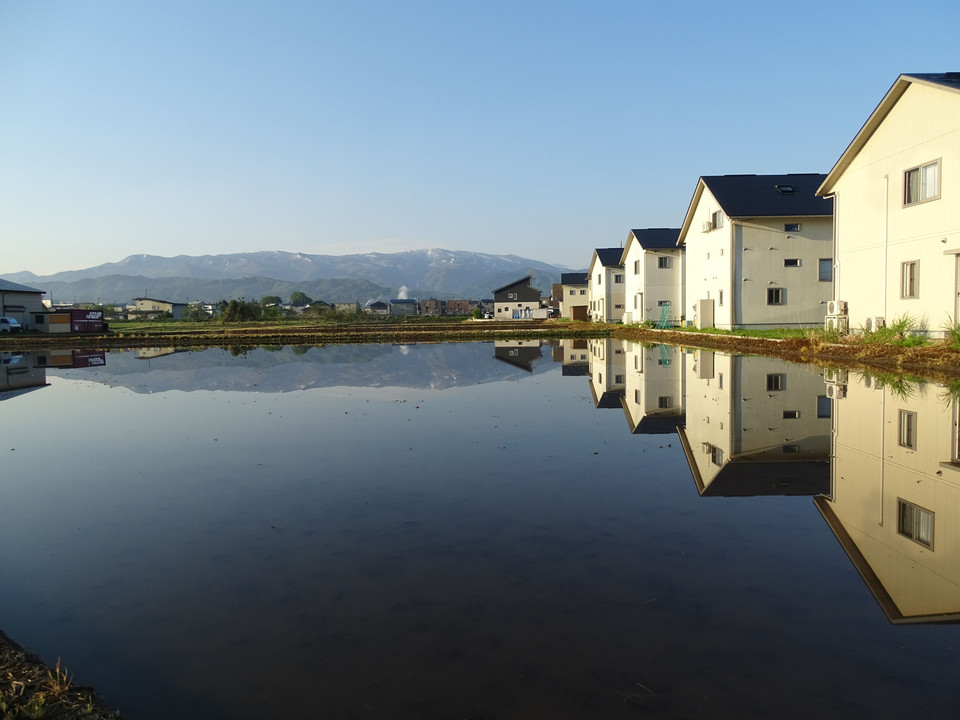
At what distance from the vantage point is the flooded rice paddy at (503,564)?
10.3 ft

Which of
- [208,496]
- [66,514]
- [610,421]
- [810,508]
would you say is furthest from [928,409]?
[66,514]

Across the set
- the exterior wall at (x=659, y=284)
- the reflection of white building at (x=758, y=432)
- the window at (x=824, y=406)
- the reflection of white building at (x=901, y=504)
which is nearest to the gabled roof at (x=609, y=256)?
the exterior wall at (x=659, y=284)

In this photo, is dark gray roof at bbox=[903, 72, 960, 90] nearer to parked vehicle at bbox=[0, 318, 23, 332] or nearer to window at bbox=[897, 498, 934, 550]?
window at bbox=[897, 498, 934, 550]

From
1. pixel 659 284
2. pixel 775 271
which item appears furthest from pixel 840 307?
pixel 659 284

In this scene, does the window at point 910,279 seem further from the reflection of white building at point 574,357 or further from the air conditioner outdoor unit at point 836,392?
the reflection of white building at point 574,357

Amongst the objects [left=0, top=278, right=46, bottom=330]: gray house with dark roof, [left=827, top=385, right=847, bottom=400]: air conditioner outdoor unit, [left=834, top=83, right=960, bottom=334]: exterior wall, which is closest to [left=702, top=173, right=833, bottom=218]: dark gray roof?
[left=834, top=83, right=960, bottom=334]: exterior wall

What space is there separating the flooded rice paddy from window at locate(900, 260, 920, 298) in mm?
7852

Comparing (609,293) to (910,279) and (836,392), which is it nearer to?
(910,279)

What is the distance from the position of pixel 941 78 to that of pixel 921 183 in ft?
9.12

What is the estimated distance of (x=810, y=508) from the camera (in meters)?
5.75

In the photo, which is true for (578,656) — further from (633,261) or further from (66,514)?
(633,261)

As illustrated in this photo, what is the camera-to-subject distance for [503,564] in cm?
463

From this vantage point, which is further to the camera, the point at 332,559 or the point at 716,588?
the point at 332,559

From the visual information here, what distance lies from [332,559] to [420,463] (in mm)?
3054
